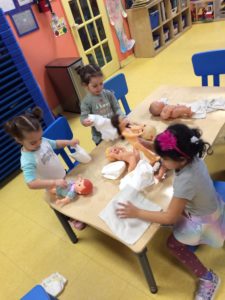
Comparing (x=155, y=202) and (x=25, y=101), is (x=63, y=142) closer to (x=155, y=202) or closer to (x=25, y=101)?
(x=155, y=202)

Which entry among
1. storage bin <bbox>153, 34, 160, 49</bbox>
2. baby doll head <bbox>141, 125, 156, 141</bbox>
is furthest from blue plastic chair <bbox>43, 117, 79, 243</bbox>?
storage bin <bbox>153, 34, 160, 49</bbox>

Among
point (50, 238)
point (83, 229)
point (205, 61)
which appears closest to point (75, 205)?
point (83, 229)

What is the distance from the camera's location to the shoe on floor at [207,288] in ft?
4.13

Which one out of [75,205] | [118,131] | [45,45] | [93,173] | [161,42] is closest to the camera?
[75,205]

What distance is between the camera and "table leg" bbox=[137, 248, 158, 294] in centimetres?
106

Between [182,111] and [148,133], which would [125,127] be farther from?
[182,111]

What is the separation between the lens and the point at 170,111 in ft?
4.90

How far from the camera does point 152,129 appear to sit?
1399mm

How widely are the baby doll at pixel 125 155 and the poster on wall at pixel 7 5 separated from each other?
244 cm

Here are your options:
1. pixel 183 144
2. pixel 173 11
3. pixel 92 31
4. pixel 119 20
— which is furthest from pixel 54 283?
pixel 173 11

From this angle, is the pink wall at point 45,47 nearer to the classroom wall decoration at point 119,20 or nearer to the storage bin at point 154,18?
the classroom wall decoration at point 119,20

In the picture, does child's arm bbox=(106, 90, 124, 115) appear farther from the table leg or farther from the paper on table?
the table leg

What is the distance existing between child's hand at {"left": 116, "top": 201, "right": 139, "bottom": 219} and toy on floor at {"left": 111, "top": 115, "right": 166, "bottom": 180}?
0.22 m

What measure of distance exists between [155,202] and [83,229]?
3.09 feet
